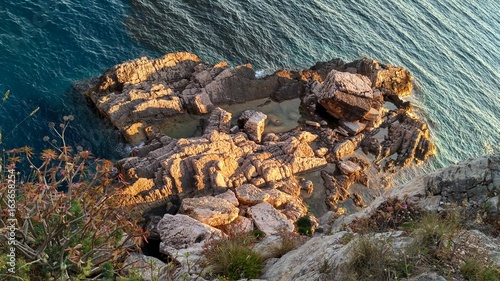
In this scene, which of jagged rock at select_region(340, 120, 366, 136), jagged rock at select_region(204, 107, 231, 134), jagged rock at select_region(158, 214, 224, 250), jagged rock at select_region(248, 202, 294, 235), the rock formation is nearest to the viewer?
jagged rock at select_region(158, 214, 224, 250)

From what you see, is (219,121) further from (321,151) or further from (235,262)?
(235,262)

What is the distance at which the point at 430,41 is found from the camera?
57.5 meters

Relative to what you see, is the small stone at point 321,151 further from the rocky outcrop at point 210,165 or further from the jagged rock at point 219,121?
the jagged rock at point 219,121

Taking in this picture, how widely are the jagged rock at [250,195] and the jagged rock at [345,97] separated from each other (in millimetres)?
13499

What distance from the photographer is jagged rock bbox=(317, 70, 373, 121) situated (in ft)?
130

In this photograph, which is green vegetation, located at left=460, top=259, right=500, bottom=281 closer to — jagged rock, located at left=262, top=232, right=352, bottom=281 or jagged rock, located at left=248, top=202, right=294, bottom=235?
jagged rock, located at left=262, top=232, right=352, bottom=281

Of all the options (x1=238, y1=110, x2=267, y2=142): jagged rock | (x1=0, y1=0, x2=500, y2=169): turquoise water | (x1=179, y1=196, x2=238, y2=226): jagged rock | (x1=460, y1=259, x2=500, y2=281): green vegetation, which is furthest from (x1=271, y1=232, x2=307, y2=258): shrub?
(x1=0, y1=0, x2=500, y2=169): turquoise water

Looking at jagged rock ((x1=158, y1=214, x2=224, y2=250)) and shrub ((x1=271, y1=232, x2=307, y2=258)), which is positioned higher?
shrub ((x1=271, y1=232, x2=307, y2=258))

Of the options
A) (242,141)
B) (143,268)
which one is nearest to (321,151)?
(242,141)

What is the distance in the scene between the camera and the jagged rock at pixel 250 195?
2953 cm

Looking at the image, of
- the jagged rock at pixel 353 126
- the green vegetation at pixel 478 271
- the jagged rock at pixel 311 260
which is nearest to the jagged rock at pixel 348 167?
the jagged rock at pixel 353 126

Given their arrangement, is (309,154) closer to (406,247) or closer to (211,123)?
(211,123)

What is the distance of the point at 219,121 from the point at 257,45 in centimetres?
1461

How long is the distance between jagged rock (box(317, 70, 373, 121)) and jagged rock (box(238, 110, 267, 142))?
686cm
